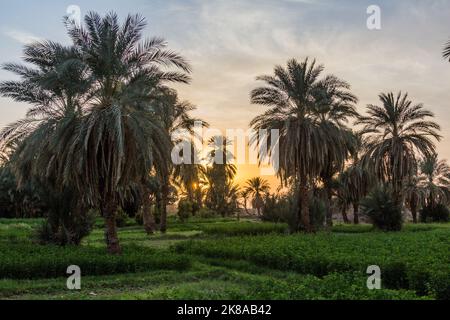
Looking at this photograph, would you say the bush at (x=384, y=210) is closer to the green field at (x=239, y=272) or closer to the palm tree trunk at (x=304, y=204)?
the palm tree trunk at (x=304, y=204)

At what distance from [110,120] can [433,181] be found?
55416mm

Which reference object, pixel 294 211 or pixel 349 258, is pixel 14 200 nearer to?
pixel 294 211

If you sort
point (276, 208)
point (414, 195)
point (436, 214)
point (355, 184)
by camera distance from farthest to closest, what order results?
point (414, 195) → point (355, 184) → point (436, 214) → point (276, 208)

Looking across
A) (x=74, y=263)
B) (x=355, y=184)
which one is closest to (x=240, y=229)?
(x=74, y=263)

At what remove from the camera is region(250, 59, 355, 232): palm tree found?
33.8 m

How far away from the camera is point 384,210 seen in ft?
127

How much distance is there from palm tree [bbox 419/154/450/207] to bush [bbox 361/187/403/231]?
22771mm

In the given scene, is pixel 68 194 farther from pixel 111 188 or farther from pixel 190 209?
pixel 190 209

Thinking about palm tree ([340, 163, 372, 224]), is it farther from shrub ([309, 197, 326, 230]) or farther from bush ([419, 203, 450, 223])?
shrub ([309, 197, 326, 230])

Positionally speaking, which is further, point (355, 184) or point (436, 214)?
point (355, 184)

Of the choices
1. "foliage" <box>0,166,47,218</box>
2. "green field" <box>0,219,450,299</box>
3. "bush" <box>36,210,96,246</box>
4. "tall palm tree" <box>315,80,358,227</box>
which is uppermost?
"tall palm tree" <box>315,80,358,227</box>

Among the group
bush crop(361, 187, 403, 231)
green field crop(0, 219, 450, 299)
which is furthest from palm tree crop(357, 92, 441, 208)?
green field crop(0, 219, 450, 299)

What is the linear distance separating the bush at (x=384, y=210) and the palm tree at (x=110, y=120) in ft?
69.2

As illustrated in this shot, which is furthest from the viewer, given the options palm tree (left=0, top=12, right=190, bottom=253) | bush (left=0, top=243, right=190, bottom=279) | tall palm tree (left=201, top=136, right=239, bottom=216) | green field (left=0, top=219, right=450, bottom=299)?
tall palm tree (left=201, top=136, right=239, bottom=216)
